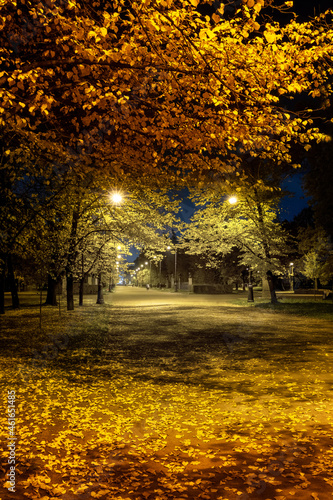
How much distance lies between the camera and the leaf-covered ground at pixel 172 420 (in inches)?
162

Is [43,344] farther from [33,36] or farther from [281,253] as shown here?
[281,253]

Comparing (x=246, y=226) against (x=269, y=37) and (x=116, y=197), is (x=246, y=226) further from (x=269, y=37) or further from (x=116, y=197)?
(x=269, y=37)

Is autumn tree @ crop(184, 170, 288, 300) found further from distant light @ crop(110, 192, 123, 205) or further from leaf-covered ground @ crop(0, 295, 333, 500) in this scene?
leaf-covered ground @ crop(0, 295, 333, 500)

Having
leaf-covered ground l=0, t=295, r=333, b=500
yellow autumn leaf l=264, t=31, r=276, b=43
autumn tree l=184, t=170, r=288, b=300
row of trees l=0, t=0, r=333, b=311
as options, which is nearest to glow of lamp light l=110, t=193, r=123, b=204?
row of trees l=0, t=0, r=333, b=311

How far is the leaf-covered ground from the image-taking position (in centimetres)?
412

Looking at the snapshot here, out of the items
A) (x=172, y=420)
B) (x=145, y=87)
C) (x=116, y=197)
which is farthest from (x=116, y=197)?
(x=172, y=420)

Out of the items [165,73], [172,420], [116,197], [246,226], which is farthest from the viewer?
[246,226]

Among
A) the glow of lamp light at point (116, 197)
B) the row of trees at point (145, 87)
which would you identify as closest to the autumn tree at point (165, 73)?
the row of trees at point (145, 87)

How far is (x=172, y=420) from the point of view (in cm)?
611

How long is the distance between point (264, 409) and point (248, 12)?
27.1 ft

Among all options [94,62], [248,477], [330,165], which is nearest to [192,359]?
[248,477]

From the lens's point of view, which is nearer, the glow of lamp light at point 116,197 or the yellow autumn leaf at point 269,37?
the yellow autumn leaf at point 269,37

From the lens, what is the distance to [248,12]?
9.30 metres

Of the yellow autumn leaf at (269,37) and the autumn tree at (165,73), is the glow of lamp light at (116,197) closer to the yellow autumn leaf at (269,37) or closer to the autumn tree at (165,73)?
the autumn tree at (165,73)
